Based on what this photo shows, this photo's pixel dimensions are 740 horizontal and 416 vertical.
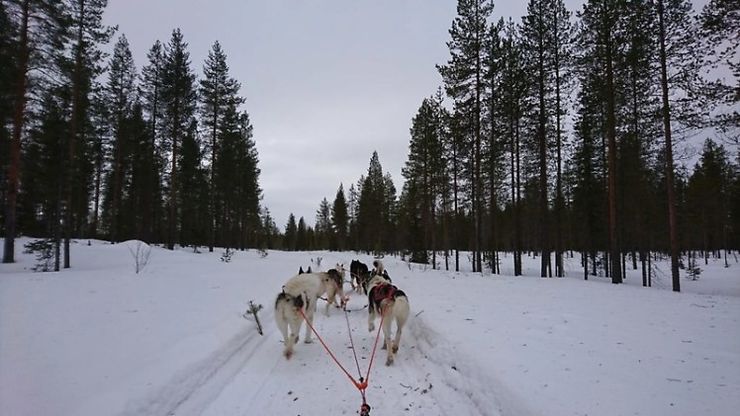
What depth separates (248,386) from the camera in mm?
4379

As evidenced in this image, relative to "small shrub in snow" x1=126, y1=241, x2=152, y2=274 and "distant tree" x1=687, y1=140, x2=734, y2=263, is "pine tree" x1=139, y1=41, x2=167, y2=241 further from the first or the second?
"distant tree" x1=687, y1=140, x2=734, y2=263

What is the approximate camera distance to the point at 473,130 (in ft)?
65.7

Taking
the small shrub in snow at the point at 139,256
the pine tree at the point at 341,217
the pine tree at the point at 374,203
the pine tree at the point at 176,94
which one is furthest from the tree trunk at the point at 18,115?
the pine tree at the point at 341,217

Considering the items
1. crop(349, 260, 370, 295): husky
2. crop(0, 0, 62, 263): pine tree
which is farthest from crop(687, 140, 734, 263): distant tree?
crop(0, 0, 62, 263): pine tree

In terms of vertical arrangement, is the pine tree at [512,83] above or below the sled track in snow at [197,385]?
above

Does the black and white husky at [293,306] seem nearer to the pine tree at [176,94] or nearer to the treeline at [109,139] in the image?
the treeline at [109,139]

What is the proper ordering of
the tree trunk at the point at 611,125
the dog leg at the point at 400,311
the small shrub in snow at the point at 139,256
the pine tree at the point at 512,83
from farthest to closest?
the pine tree at the point at 512,83 < the tree trunk at the point at 611,125 < the small shrub in snow at the point at 139,256 < the dog leg at the point at 400,311

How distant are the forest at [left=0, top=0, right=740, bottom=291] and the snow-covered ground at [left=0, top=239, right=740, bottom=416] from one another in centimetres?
847

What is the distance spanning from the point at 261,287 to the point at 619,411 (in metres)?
11.0

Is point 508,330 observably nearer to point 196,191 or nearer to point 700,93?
point 700,93

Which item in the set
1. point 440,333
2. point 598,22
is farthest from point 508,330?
point 598,22

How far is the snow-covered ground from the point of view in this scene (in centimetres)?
359

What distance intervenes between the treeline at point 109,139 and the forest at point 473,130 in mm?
92

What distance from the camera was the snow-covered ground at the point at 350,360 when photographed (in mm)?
3594
